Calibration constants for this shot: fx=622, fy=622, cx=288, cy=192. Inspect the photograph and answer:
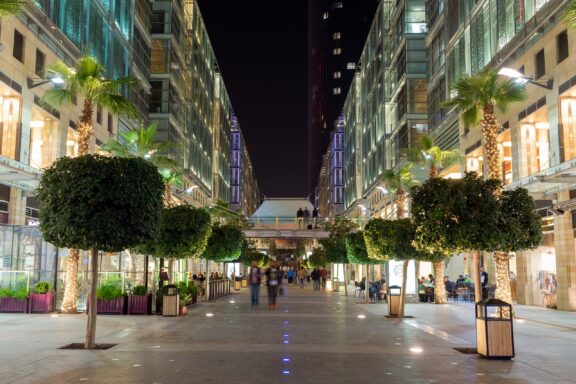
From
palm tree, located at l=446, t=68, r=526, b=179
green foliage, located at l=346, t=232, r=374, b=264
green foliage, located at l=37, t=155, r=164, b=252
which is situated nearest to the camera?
green foliage, located at l=37, t=155, r=164, b=252

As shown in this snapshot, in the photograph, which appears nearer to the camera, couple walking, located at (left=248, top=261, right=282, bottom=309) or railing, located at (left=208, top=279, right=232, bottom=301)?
couple walking, located at (left=248, top=261, right=282, bottom=309)

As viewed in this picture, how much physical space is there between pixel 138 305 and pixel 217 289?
16.2m

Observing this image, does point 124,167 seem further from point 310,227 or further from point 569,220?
point 310,227

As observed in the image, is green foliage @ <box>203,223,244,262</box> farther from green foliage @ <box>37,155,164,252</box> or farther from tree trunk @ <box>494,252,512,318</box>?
green foliage @ <box>37,155,164,252</box>

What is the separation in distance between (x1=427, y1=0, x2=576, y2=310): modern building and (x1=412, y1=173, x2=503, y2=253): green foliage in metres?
6.99

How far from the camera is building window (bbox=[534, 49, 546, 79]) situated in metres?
28.8

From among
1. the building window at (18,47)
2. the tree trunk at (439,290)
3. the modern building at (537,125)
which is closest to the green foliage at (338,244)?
the modern building at (537,125)

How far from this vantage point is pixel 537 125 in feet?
102

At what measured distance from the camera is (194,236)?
82.7ft

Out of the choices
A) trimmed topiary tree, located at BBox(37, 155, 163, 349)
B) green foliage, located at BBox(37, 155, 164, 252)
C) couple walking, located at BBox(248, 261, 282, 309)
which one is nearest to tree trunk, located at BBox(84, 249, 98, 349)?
trimmed topiary tree, located at BBox(37, 155, 163, 349)

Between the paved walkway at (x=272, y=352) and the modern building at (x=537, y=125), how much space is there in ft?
22.5

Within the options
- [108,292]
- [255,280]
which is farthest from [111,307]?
[255,280]

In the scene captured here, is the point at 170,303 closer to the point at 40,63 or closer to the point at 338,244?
the point at 40,63

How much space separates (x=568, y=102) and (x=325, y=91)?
534ft
